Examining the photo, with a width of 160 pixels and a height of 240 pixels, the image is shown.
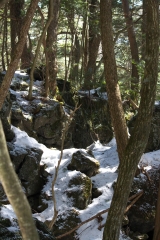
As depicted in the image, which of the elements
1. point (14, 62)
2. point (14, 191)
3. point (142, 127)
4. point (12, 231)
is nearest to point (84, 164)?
point (14, 62)

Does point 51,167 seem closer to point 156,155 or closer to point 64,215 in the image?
point 64,215

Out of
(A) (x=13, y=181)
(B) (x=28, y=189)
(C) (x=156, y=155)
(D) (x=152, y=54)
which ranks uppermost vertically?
(D) (x=152, y=54)

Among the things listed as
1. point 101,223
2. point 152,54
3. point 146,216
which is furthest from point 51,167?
point 152,54

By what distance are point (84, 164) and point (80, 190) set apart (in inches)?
32.4

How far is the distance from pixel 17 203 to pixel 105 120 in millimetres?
10066

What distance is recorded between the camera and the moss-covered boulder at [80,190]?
693 centimetres

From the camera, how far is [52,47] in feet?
33.6

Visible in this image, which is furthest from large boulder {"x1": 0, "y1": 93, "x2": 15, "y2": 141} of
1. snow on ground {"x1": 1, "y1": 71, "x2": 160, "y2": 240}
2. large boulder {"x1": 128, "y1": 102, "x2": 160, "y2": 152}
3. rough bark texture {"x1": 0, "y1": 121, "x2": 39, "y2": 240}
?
rough bark texture {"x1": 0, "y1": 121, "x2": 39, "y2": 240}

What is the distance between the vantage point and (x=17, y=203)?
1.55 metres

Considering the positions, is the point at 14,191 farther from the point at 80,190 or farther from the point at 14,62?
the point at 80,190

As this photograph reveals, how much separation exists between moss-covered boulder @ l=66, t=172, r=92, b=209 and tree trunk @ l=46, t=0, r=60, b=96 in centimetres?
420

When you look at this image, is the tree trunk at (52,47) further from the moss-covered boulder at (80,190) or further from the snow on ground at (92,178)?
the moss-covered boulder at (80,190)

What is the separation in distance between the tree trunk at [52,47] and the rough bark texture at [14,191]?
8.67m

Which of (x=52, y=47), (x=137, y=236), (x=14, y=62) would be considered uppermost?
(x=52, y=47)
